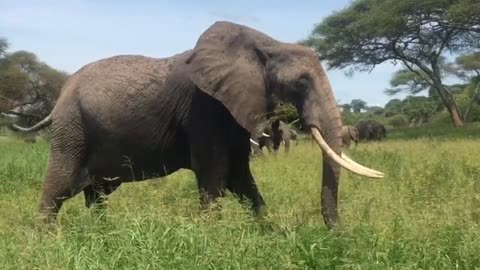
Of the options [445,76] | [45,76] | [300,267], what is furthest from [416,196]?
[445,76]

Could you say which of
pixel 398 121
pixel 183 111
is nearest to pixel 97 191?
pixel 183 111

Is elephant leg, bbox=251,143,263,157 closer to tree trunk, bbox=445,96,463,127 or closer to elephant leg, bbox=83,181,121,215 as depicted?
elephant leg, bbox=83,181,121,215

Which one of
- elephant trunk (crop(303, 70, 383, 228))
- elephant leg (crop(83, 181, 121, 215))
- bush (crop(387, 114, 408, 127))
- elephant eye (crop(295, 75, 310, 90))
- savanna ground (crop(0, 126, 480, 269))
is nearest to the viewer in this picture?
savanna ground (crop(0, 126, 480, 269))

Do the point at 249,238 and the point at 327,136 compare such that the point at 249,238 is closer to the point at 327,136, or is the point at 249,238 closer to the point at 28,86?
the point at 327,136

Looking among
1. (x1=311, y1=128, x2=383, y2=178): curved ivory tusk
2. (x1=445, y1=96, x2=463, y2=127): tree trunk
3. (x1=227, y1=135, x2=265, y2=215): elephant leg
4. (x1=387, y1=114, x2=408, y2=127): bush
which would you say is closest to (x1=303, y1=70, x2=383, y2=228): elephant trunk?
(x1=311, y1=128, x2=383, y2=178): curved ivory tusk

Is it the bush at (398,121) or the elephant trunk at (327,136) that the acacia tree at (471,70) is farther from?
the elephant trunk at (327,136)

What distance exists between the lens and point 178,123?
5.80m

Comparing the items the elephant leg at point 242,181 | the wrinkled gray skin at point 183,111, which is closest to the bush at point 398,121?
the elephant leg at point 242,181

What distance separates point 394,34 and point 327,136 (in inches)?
978

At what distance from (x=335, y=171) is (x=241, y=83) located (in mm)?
1034

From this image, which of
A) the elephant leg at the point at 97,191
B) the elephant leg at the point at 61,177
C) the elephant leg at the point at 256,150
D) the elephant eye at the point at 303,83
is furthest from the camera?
the elephant leg at the point at 256,150

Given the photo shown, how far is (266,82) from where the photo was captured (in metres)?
5.55

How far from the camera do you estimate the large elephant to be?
5.40 metres

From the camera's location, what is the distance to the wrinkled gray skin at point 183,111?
213 inches
